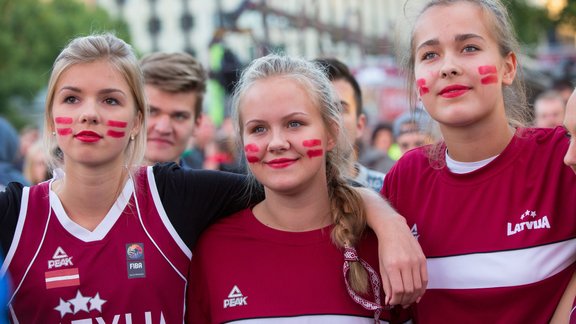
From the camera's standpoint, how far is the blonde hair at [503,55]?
10.0 ft

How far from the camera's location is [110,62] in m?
3.11

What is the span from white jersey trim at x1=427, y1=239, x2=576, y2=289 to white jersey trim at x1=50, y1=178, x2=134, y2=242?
4.35 ft

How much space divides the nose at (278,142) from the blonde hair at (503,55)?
67 cm

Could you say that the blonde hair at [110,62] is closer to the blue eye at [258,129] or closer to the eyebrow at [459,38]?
the blue eye at [258,129]

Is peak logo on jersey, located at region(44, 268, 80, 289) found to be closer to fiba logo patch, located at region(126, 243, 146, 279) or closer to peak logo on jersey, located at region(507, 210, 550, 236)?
fiba logo patch, located at region(126, 243, 146, 279)

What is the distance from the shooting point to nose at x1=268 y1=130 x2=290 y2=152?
2912mm

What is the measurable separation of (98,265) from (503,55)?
1820mm

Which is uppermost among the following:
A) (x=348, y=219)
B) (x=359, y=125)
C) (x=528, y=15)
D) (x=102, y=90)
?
(x=528, y=15)

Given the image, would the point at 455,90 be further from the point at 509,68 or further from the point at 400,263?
the point at 400,263

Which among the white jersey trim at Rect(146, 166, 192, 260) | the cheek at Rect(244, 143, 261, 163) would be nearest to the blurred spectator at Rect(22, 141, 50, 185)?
the white jersey trim at Rect(146, 166, 192, 260)

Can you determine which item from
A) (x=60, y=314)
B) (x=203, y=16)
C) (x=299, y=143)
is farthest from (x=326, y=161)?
(x=203, y=16)

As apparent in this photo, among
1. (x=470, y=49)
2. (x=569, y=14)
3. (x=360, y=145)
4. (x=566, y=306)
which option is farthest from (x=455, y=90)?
(x=569, y=14)

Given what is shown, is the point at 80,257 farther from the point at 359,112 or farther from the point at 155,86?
the point at 359,112

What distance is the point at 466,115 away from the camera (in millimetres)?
2895
